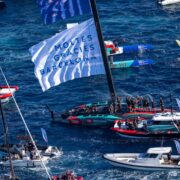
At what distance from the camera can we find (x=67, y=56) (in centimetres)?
11712

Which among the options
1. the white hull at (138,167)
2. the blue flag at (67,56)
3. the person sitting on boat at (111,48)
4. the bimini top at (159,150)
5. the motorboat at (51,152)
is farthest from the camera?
the person sitting on boat at (111,48)

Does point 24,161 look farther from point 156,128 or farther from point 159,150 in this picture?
point 156,128

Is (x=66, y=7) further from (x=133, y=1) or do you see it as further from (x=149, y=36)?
(x=133, y=1)

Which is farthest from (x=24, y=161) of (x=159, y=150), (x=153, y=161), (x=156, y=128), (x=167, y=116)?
(x=167, y=116)

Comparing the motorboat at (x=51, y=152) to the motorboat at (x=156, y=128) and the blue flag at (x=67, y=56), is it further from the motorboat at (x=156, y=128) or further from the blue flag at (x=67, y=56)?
the motorboat at (x=156, y=128)

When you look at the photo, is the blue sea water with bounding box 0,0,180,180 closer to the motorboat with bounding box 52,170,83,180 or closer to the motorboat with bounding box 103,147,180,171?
the motorboat with bounding box 103,147,180,171

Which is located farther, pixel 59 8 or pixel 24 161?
pixel 59 8

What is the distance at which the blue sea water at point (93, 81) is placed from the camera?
4469 inches

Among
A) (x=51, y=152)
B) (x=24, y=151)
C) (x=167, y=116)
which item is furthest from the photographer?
(x=167, y=116)

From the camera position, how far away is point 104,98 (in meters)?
134

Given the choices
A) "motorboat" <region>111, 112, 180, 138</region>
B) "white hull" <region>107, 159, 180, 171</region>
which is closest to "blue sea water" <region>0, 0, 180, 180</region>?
"white hull" <region>107, 159, 180, 171</region>

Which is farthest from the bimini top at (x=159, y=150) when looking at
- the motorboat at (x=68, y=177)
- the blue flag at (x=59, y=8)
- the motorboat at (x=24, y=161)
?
the blue flag at (x=59, y=8)

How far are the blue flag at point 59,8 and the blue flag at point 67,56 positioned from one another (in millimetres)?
2186

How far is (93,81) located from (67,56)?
2486cm
